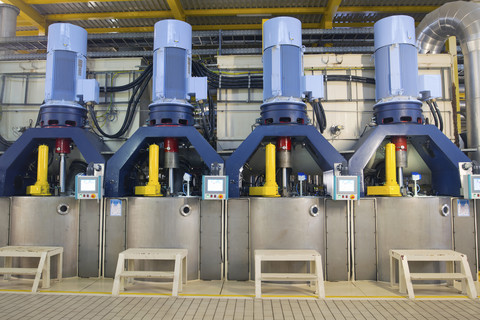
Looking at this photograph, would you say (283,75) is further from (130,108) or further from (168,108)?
(130,108)

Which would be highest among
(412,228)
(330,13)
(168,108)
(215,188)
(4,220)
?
(330,13)

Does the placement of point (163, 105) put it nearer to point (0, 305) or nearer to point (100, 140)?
point (100, 140)

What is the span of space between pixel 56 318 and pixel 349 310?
3.09 metres

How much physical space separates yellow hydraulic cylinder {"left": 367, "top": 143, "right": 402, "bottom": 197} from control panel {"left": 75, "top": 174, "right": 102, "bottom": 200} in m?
3.99

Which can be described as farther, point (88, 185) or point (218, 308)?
point (88, 185)

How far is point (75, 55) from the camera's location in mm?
5730

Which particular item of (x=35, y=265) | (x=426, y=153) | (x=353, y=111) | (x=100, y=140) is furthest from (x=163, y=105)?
(x=426, y=153)

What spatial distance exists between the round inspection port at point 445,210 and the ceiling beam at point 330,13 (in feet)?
14.7

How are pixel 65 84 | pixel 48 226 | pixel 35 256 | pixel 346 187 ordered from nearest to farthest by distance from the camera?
pixel 35 256
pixel 346 187
pixel 48 226
pixel 65 84

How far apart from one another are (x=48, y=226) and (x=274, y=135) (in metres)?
3.58

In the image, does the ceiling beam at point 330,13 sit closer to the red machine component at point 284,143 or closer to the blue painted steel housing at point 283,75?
the blue painted steel housing at point 283,75

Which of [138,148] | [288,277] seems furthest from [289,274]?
[138,148]

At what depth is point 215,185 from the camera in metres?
4.80

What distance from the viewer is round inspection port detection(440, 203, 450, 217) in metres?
4.86
